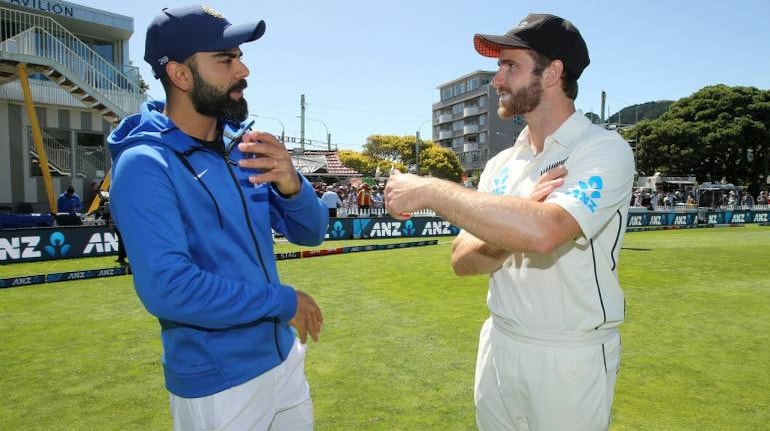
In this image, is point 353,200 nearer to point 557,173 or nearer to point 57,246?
point 57,246

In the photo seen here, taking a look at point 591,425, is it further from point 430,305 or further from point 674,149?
point 674,149

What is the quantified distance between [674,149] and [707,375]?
5254cm

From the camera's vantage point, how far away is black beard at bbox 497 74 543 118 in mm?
2533

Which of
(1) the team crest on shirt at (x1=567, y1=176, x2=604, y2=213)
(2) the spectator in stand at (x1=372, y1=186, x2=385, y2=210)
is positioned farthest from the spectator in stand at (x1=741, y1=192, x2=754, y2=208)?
(1) the team crest on shirt at (x1=567, y1=176, x2=604, y2=213)

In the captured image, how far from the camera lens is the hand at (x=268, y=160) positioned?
80.2 inches

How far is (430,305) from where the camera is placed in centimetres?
839

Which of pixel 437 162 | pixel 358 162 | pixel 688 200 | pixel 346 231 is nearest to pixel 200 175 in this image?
pixel 346 231

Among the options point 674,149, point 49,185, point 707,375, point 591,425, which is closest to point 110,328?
point 591,425

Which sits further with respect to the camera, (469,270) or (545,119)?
(469,270)

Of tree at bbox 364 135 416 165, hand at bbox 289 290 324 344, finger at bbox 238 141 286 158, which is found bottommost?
hand at bbox 289 290 324 344

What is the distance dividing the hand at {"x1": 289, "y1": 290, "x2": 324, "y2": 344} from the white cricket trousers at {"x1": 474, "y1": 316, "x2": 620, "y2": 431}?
3.16 ft

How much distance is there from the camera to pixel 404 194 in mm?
2139

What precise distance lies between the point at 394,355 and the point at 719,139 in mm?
53929

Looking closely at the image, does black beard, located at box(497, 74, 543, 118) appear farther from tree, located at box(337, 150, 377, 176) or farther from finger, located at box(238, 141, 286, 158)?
tree, located at box(337, 150, 377, 176)
